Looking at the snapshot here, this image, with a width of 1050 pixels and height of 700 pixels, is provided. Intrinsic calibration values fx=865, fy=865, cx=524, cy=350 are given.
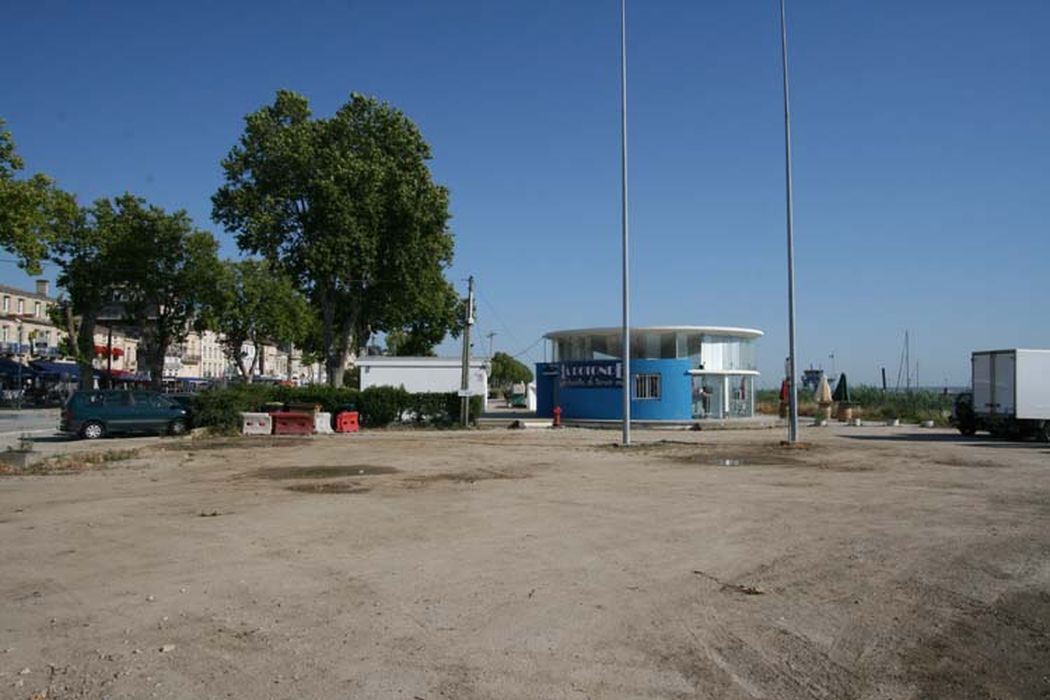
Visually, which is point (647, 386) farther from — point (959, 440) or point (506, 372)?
point (506, 372)

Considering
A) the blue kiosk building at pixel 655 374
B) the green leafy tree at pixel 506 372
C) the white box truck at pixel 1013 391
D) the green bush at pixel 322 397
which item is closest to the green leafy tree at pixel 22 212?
the green bush at pixel 322 397

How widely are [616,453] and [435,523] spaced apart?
13418 millimetres

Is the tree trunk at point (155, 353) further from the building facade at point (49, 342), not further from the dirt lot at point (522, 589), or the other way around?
the dirt lot at point (522, 589)

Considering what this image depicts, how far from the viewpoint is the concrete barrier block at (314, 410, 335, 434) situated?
3269 centimetres

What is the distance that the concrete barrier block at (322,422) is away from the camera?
107 feet

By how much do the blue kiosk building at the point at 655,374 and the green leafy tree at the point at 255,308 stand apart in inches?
581

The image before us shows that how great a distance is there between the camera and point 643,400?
41.5 metres

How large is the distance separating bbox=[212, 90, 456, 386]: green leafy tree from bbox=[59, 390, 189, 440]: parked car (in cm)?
982

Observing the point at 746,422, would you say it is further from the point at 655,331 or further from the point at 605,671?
the point at 605,671

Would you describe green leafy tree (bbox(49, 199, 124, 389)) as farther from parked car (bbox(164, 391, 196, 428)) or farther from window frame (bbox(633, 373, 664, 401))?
window frame (bbox(633, 373, 664, 401))

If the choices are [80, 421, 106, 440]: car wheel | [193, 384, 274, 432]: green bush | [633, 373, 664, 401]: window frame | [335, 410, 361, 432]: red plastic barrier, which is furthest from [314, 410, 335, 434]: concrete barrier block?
[633, 373, 664, 401]: window frame

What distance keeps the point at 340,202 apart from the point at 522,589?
103 ft

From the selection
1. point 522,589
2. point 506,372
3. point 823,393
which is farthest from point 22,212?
point 506,372

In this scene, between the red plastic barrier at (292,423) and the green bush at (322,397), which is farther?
the green bush at (322,397)
